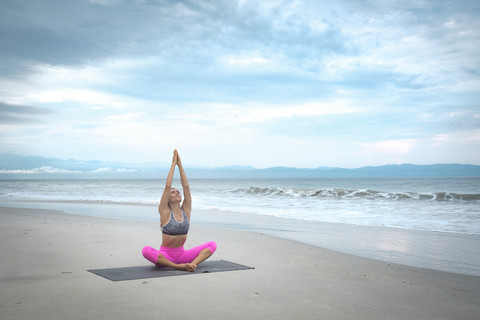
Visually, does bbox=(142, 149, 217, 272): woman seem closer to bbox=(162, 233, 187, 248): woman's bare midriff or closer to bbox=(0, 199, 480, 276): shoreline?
bbox=(162, 233, 187, 248): woman's bare midriff

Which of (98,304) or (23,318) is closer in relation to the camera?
(23,318)

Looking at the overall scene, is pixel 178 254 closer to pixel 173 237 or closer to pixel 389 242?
pixel 173 237

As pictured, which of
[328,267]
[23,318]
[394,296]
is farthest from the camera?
[328,267]

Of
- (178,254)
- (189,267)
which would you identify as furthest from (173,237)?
(189,267)

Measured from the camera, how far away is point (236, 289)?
5109 millimetres

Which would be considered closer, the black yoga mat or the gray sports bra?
the black yoga mat

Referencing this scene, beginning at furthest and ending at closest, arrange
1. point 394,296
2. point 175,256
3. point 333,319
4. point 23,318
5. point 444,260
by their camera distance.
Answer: point 444,260
point 175,256
point 394,296
point 333,319
point 23,318

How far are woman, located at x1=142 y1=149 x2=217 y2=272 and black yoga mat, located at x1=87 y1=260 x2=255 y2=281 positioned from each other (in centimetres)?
13

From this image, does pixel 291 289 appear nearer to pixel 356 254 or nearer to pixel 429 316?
pixel 429 316

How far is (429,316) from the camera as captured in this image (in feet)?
14.3

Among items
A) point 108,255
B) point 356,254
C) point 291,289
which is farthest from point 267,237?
point 291,289

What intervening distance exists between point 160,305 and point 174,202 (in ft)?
7.50

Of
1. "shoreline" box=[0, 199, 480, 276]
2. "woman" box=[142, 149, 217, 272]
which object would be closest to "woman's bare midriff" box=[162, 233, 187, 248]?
"woman" box=[142, 149, 217, 272]

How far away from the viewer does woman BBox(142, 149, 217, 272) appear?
6187mm
